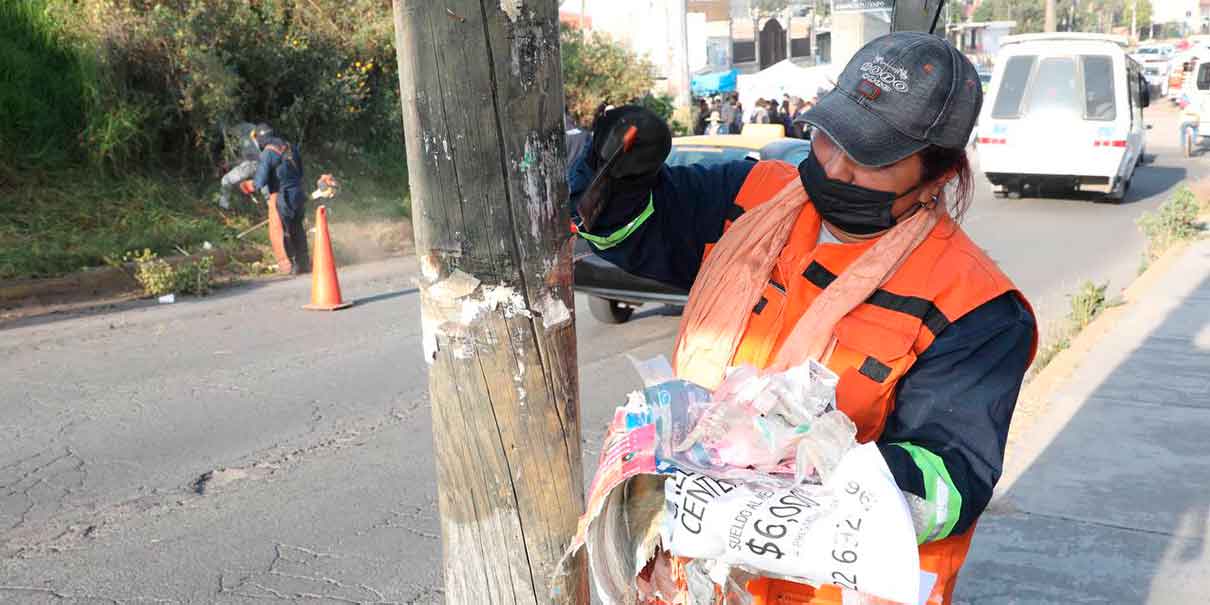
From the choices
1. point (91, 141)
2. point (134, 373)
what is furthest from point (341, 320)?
point (91, 141)

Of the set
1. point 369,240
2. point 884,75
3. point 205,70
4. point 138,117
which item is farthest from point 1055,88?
point 884,75

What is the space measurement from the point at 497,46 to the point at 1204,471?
4.45 meters

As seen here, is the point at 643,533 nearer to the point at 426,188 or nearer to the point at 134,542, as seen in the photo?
the point at 426,188

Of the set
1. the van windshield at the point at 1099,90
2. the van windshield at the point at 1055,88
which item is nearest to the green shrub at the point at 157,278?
the van windshield at the point at 1055,88

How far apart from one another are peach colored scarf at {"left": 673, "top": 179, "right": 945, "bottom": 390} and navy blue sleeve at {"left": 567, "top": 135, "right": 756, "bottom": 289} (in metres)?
0.21

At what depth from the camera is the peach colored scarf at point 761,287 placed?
72.1 inches

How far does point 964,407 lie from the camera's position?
1.74 meters

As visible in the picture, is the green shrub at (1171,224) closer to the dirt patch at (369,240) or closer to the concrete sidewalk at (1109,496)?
the concrete sidewalk at (1109,496)

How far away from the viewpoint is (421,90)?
168 cm

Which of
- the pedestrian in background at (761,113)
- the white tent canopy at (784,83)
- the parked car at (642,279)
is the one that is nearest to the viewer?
the parked car at (642,279)

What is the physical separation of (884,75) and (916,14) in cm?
323

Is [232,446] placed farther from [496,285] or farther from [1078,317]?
[1078,317]

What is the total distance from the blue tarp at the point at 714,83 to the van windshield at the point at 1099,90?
23.2 meters

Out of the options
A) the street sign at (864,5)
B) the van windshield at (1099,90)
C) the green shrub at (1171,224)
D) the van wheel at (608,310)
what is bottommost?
the green shrub at (1171,224)
